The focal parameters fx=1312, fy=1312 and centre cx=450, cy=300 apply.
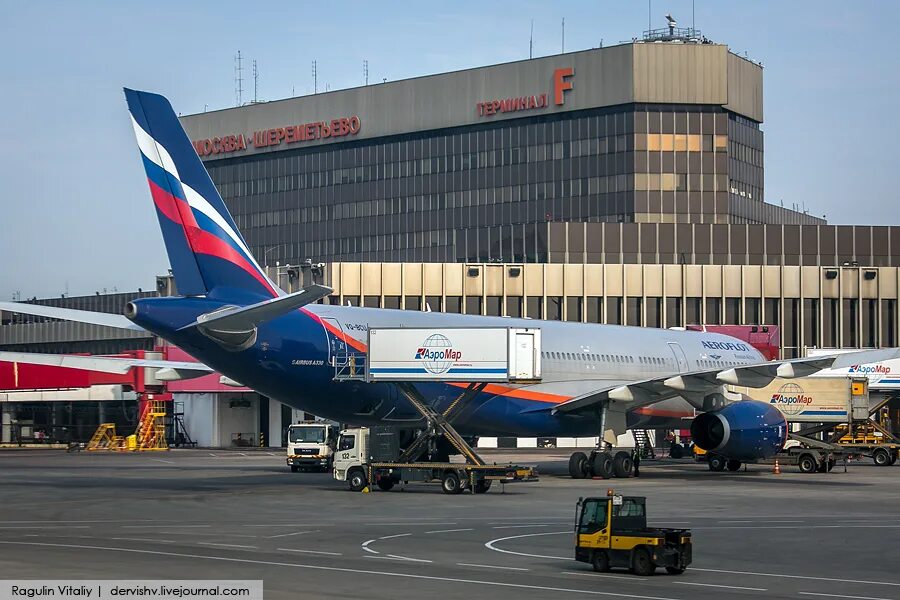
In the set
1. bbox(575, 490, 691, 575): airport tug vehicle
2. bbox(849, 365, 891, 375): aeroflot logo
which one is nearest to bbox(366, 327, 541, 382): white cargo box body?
bbox(575, 490, 691, 575): airport tug vehicle

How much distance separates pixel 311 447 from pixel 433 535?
26.4m

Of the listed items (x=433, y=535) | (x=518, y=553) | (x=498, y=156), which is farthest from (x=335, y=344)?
(x=498, y=156)

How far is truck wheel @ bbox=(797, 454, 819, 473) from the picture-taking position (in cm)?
5138

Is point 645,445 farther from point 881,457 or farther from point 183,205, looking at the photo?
point 183,205

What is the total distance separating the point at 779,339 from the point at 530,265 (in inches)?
647

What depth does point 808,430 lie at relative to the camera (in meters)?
56.4

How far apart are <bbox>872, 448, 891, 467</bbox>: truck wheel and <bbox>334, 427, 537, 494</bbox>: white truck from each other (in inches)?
1019

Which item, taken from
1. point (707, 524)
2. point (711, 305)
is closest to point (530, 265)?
point (711, 305)

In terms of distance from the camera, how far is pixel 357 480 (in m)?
39.1

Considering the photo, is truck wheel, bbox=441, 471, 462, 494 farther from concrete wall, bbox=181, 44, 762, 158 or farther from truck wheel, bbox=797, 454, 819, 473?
concrete wall, bbox=181, 44, 762, 158

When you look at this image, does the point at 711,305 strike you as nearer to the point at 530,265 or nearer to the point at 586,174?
the point at 530,265

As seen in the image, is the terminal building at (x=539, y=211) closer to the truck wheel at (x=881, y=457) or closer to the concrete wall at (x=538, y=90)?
the concrete wall at (x=538, y=90)

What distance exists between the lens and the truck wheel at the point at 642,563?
66.4ft

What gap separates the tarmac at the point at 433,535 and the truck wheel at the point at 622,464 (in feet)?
3.45
